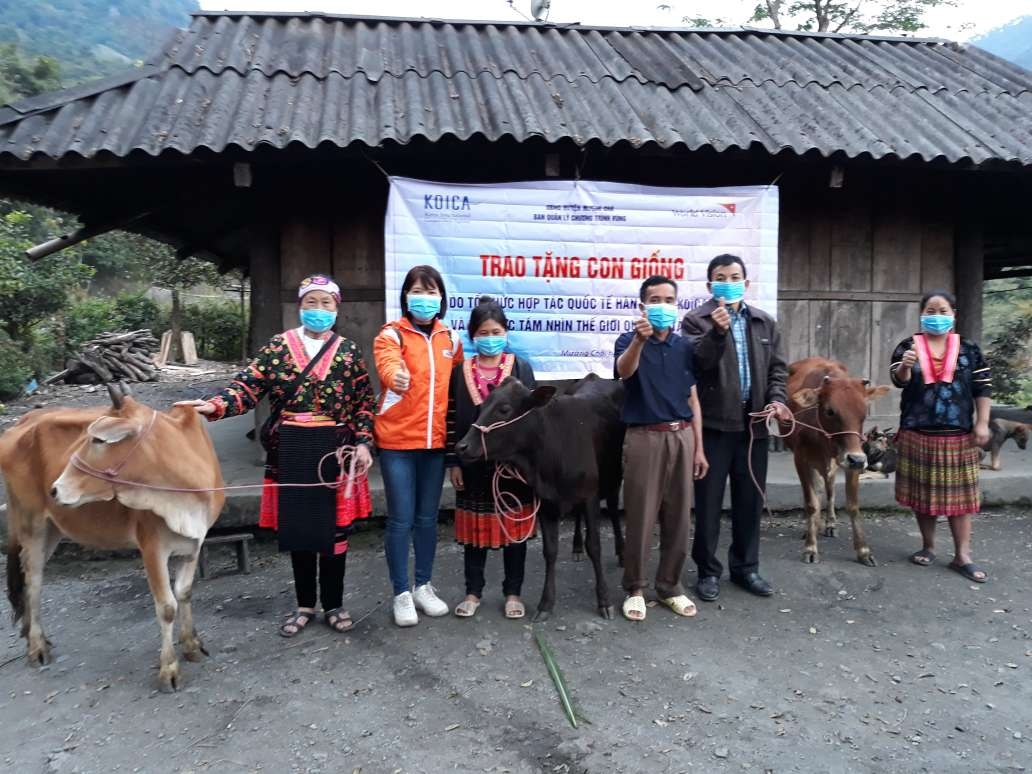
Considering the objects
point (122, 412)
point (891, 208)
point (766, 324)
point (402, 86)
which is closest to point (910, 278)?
point (891, 208)

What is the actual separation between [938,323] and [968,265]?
271 cm

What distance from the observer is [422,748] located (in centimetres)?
299

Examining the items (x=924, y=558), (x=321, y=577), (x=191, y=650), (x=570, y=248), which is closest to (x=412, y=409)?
(x=321, y=577)

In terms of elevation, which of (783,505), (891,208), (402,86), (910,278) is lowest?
(783,505)

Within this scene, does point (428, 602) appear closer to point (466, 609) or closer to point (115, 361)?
point (466, 609)

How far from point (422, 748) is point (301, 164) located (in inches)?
174

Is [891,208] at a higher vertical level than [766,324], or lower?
higher

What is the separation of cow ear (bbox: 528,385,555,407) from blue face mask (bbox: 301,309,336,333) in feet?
3.78

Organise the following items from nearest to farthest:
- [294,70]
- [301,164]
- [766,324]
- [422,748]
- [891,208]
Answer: [422,748] < [766,324] < [301,164] < [294,70] < [891,208]

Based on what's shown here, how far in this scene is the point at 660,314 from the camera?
378cm

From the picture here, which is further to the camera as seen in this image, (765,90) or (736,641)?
(765,90)

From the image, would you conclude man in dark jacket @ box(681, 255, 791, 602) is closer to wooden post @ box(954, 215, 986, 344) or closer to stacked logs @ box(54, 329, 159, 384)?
wooden post @ box(954, 215, 986, 344)

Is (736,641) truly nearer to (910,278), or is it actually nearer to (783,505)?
(783,505)

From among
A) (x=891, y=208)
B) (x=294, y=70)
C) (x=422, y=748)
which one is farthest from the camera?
(x=891, y=208)
